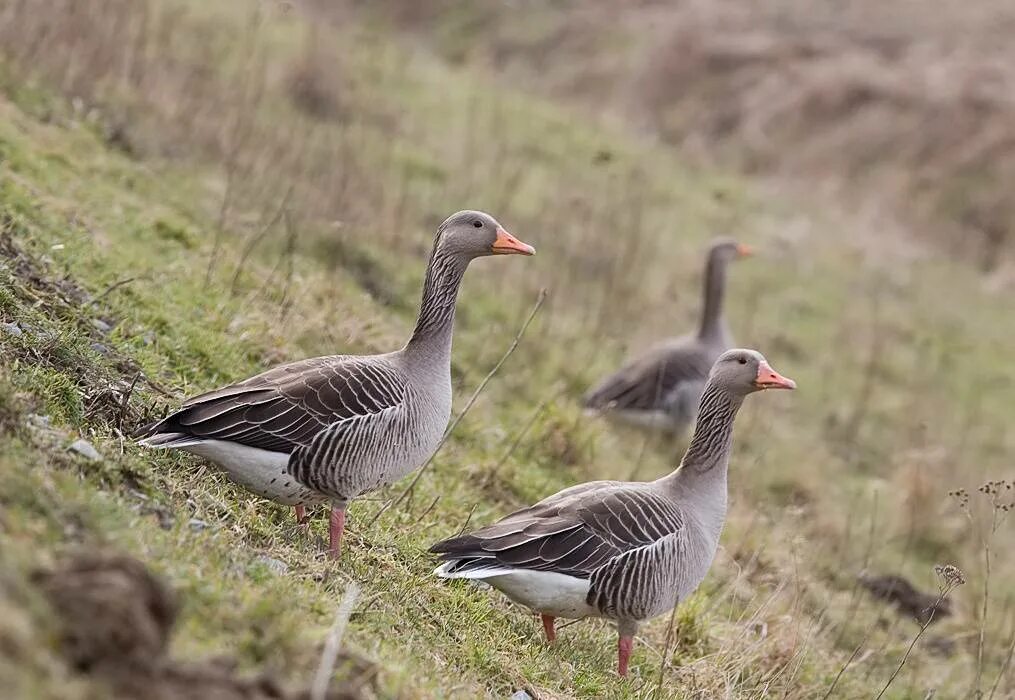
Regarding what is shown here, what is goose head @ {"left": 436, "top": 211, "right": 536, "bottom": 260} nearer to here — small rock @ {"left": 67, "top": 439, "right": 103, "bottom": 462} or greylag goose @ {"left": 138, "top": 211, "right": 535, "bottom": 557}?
greylag goose @ {"left": 138, "top": 211, "right": 535, "bottom": 557}

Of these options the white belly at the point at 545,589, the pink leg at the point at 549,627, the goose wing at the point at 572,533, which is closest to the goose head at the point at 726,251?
the goose wing at the point at 572,533

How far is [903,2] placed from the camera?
33.2m

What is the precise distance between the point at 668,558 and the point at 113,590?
3.54 metres

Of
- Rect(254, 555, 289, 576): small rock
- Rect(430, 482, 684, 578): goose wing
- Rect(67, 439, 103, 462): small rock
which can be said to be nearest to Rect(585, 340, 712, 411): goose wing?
Rect(430, 482, 684, 578): goose wing

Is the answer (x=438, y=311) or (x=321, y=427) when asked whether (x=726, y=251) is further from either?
(x=321, y=427)

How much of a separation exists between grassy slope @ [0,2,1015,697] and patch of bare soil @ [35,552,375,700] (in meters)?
0.12

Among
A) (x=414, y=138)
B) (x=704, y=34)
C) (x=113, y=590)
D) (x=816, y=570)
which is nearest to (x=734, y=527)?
(x=816, y=570)

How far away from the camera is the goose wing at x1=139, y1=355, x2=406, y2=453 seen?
5.68m

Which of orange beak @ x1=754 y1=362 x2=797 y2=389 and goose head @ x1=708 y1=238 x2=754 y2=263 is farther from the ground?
orange beak @ x1=754 y1=362 x2=797 y2=389

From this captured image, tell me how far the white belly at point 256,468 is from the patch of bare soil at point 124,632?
2.21 m

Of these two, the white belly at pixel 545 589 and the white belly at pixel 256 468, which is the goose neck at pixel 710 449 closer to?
A: the white belly at pixel 545 589

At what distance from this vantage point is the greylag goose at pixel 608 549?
595cm

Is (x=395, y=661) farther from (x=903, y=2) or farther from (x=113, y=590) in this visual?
(x=903, y=2)

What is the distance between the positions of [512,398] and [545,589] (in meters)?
4.88
